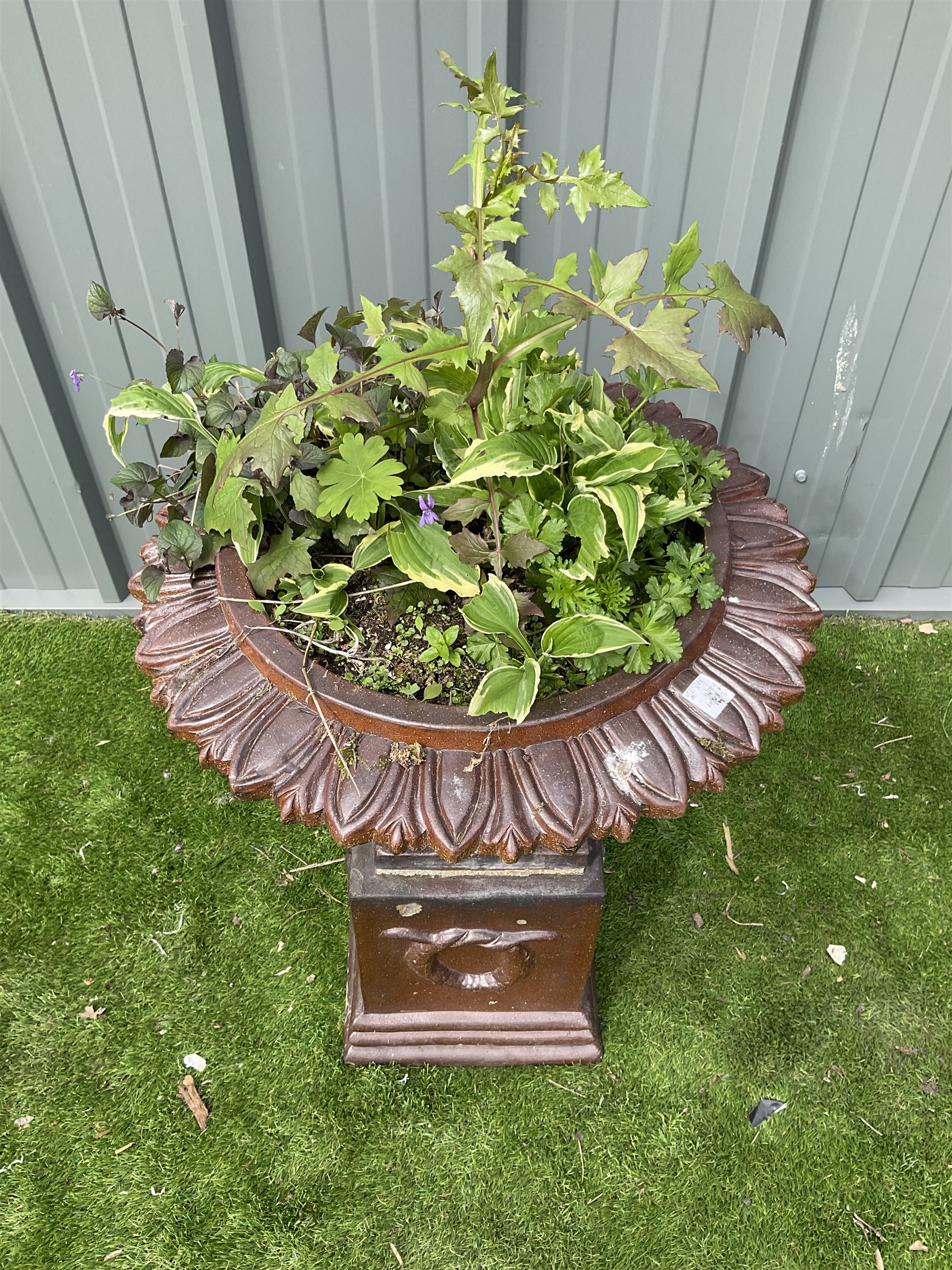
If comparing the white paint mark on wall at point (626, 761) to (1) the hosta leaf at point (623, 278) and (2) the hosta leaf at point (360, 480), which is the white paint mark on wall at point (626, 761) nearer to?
(2) the hosta leaf at point (360, 480)

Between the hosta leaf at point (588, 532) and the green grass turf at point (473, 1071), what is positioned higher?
the hosta leaf at point (588, 532)

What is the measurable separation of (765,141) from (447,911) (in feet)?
4.74

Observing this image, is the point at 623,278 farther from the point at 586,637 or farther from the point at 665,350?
the point at 586,637

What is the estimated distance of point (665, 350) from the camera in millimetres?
932

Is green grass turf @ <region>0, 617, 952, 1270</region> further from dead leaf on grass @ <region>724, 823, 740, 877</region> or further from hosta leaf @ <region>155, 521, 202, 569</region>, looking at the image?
hosta leaf @ <region>155, 521, 202, 569</region>

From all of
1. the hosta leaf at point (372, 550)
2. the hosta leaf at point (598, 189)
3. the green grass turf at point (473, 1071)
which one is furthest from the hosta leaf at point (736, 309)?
the green grass turf at point (473, 1071)

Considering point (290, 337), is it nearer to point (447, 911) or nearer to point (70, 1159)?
point (447, 911)

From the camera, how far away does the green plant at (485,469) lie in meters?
0.98

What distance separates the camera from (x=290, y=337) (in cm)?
189

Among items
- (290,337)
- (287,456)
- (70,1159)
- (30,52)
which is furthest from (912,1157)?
(30,52)

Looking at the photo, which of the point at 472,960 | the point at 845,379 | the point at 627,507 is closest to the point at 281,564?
the point at 627,507

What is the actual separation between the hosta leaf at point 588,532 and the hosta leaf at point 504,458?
6 cm

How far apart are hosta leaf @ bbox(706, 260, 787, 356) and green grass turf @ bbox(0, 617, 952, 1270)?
3.68 feet

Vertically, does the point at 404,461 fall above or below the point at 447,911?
above
